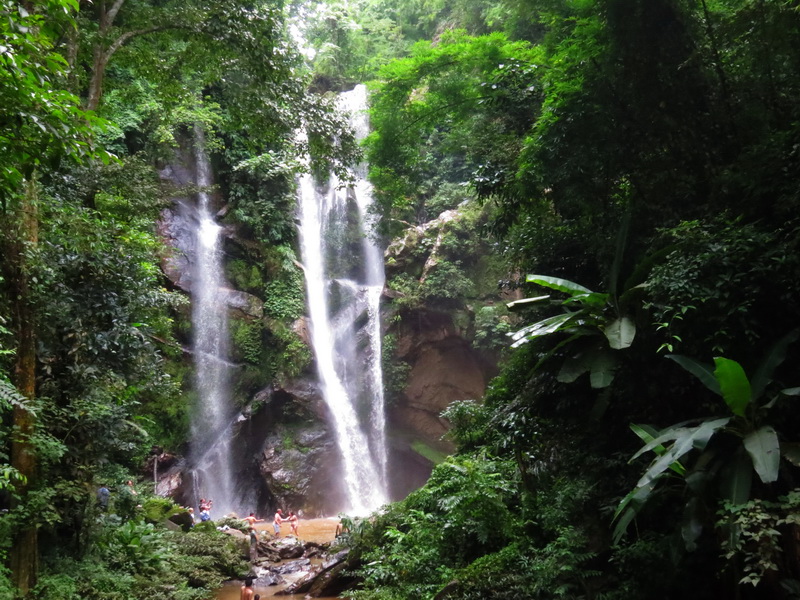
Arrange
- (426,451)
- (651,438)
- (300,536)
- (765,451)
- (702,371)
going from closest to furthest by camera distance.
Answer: (765,451), (702,371), (651,438), (300,536), (426,451)

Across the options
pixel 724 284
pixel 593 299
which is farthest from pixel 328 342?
pixel 724 284

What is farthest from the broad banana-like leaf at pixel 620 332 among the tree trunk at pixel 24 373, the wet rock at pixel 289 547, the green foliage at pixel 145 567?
the wet rock at pixel 289 547

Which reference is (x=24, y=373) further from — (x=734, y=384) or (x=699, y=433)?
(x=734, y=384)

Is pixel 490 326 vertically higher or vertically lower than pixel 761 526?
higher

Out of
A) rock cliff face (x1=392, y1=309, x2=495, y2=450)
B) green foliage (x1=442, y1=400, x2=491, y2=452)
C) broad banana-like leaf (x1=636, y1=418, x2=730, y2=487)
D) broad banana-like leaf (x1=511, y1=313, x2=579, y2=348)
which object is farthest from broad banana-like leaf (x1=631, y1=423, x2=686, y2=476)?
rock cliff face (x1=392, y1=309, x2=495, y2=450)

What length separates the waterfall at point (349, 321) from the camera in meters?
16.7

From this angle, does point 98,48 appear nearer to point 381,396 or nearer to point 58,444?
point 58,444

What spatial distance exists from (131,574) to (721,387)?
747 cm

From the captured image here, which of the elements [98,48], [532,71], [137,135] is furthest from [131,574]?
[137,135]

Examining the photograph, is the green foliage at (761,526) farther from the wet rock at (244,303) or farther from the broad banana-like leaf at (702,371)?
the wet rock at (244,303)

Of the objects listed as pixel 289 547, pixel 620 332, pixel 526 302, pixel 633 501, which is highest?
pixel 526 302

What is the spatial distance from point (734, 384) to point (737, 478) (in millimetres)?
560

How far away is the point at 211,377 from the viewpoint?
1628 cm

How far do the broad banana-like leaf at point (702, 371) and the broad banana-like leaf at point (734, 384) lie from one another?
9.6 inches
